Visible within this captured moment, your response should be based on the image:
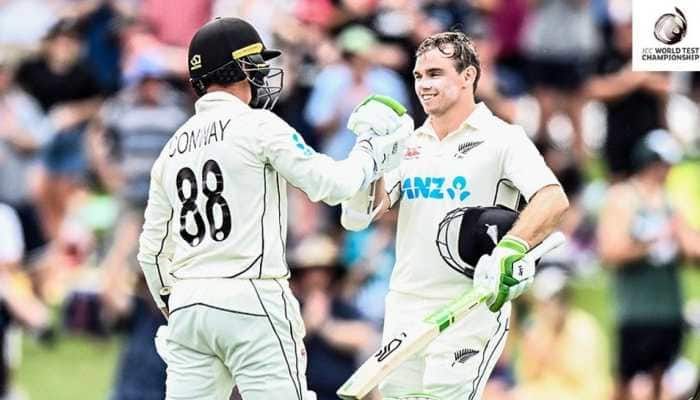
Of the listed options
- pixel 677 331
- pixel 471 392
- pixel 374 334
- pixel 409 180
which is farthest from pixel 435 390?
pixel 677 331

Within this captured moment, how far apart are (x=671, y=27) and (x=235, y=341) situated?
235 cm

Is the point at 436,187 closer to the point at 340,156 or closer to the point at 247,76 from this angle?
the point at 247,76

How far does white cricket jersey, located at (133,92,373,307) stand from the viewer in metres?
8.40

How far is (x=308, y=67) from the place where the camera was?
50.8ft

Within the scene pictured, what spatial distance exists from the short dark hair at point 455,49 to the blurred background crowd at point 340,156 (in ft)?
14.7

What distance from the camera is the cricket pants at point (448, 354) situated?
9.10 meters

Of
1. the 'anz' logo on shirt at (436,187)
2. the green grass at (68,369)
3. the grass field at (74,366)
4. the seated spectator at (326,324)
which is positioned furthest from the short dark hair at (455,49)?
the green grass at (68,369)

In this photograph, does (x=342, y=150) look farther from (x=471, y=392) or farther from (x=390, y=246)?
(x=471, y=392)

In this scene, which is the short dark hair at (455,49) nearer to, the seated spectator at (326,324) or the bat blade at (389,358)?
the bat blade at (389,358)

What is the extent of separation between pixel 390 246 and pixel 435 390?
519 cm

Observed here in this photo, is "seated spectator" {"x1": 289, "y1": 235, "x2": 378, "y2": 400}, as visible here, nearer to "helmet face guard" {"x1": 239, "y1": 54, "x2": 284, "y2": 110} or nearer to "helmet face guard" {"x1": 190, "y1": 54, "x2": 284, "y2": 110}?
"helmet face guard" {"x1": 239, "y1": 54, "x2": 284, "y2": 110}

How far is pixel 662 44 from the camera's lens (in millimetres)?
8805

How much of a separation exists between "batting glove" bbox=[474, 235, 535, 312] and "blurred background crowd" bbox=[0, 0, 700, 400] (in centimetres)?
472

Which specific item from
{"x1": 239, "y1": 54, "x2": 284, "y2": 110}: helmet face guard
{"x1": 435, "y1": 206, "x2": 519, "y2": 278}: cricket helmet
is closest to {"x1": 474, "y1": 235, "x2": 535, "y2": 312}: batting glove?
{"x1": 435, "y1": 206, "x2": 519, "y2": 278}: cricket helmet
